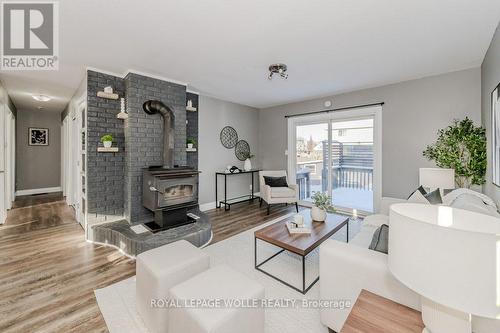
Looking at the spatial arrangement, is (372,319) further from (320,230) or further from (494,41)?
(494,41)

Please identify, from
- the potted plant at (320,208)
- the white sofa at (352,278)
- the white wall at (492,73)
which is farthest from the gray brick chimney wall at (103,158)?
the white wall at (492,73)

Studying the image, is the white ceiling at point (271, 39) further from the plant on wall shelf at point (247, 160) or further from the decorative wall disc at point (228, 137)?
the plant on wall shelf at point (247, 160)

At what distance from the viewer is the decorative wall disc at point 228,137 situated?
5.12 meters

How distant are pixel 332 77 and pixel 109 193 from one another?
3.98 meters

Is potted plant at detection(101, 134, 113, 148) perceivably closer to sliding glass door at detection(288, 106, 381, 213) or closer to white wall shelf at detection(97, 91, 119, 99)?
white wall shelf at detection(97, 91, 119, 99)

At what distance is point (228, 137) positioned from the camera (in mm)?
5230

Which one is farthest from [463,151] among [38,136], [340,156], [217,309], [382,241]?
[38,136]

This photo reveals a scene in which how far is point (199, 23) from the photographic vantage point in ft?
6.75

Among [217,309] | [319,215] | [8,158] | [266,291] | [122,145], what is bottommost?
[266,291]

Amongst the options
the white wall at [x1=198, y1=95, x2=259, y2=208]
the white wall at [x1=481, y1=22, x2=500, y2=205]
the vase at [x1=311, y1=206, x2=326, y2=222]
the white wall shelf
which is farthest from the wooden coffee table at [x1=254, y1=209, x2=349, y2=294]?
the white wall shelf

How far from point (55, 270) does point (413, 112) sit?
5455 mm

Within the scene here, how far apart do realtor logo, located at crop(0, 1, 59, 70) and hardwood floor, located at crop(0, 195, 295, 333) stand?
8.06 feet

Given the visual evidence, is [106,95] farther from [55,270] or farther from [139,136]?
→ [55,270]

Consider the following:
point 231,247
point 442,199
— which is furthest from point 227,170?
point 442,199
